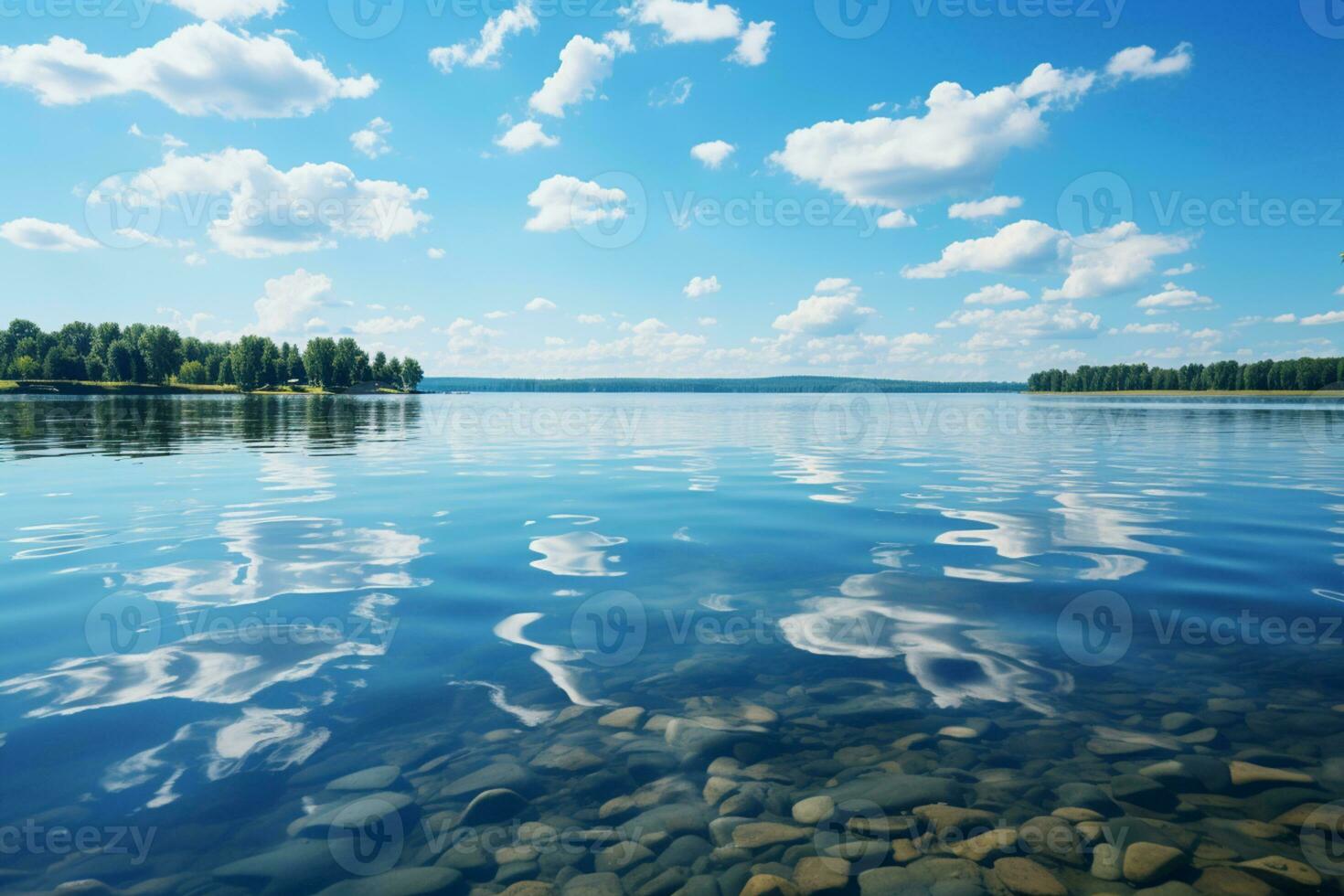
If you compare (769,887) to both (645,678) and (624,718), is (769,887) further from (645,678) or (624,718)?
(645,678)

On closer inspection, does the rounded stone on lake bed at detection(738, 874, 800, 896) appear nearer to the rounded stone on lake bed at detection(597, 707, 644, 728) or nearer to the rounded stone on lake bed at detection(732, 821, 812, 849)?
the rounded stone on lake bed at detection(732, 821, 812, 849)

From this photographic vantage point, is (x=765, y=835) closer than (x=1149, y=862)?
No

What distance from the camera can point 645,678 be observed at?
312 inches

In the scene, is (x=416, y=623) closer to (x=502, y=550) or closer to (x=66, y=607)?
(x=502, y=550)

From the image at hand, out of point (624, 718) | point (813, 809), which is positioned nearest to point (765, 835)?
point (813, 809)

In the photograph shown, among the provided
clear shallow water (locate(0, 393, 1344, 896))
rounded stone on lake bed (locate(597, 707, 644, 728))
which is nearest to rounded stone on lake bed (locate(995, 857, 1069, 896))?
clear shallow water (locate(0, 393, 1344, 896))

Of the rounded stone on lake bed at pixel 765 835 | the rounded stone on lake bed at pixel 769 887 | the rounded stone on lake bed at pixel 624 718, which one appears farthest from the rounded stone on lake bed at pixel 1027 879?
the rounded stone on lake bed at pixel 624 718

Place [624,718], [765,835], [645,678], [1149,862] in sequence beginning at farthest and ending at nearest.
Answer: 1. [645,678]
2. [624,718]
3. [765,835]
4. [1149,862]

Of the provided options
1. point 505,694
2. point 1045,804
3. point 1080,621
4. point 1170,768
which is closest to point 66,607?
point 505,694

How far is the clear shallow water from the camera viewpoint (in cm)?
515

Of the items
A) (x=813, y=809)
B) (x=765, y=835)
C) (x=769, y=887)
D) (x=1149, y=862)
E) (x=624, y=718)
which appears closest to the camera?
(x=769, y=887)

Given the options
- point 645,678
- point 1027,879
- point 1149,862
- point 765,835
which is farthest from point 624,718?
point 1149,862

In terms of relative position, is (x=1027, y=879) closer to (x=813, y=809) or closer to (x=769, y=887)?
(x=813, y=809)

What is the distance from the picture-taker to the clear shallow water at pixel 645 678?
5148mm
